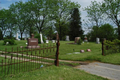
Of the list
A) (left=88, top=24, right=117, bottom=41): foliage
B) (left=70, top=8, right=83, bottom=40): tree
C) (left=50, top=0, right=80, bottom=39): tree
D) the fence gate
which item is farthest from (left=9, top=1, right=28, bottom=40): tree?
the fence gate

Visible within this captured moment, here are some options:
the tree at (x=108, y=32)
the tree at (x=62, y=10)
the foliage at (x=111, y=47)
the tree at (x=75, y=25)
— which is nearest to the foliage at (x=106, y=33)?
the tree at (x=108, y=32)

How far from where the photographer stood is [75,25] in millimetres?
40469

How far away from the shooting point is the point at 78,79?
4.14 m

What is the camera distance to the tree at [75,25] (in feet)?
131

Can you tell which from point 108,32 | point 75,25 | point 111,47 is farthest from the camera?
point 75,25

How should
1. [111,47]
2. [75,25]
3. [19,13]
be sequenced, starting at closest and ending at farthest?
[111,47] < [19,13] < [75,25]

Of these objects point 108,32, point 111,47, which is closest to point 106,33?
point 108,32

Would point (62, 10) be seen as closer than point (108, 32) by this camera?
No

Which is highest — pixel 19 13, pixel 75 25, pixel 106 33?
pixel 19 13

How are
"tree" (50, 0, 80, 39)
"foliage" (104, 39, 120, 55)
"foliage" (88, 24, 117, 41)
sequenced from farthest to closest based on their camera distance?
"tree" (50, 0, 80, 39) → "foliage" (88, 24, 117, 41) → "foliage" (104, 39, 120, 55)

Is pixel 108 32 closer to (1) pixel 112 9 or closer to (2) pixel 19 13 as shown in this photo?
(1) pixel 112 9

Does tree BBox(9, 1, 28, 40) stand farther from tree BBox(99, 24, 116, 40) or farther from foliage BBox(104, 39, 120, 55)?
foliage BBox(104, 39, 120, 55)

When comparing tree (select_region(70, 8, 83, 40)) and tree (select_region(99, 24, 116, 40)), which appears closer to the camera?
tree (select_region(99, 24, 116, 40))

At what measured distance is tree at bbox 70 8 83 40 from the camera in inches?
1571
